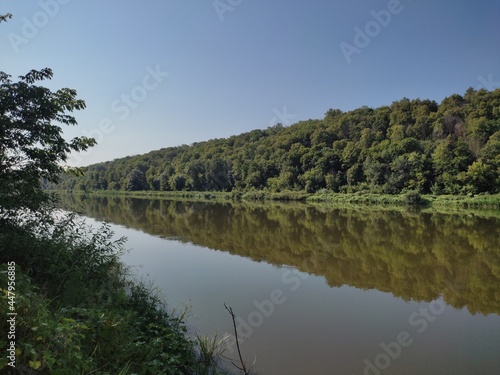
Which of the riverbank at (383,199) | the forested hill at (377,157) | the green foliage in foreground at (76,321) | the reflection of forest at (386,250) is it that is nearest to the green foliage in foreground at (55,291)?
the green foliage in foreground at (76,321)

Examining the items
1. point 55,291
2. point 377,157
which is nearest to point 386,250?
point 55,291

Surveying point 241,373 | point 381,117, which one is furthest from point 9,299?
point 381,117

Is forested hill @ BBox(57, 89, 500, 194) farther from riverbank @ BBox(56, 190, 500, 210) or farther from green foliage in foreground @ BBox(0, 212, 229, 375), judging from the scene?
green foliage in foreground @ BBox(0, 212, 229, 375)

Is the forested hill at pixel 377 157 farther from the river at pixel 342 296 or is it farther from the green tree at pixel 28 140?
the green tree at pixel 28 140

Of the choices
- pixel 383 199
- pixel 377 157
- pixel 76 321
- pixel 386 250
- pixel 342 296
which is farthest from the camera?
pixel 377 157

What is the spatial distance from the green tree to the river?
198 centimetres

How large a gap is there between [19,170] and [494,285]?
42.9 ft

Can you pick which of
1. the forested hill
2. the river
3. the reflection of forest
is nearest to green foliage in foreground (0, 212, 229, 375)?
the river

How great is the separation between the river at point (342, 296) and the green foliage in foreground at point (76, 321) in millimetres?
1254

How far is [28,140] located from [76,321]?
4728mm

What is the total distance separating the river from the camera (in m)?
5.79

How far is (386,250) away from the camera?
1499cm

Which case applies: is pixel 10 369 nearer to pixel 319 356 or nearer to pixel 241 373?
pixel 241 373

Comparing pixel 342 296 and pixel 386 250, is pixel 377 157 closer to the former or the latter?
pixel 386 250
